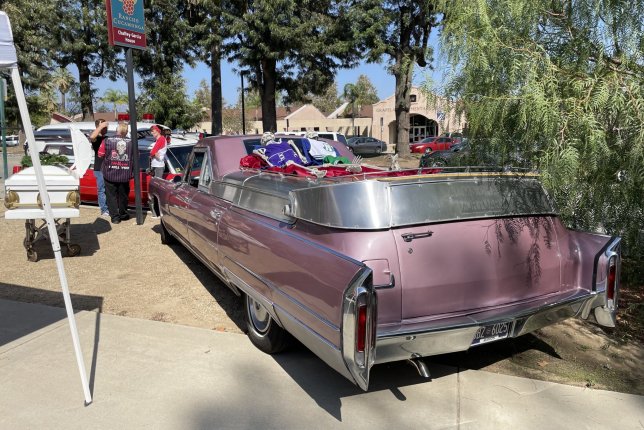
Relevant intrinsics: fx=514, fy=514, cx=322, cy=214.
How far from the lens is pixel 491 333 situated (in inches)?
127

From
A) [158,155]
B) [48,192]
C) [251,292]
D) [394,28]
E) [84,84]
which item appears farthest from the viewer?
[84,84]

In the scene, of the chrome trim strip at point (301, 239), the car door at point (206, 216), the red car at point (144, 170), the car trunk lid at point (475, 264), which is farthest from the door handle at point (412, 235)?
the red car at point (144, 170)

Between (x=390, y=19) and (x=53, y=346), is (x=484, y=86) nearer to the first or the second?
(x=53, y=346)

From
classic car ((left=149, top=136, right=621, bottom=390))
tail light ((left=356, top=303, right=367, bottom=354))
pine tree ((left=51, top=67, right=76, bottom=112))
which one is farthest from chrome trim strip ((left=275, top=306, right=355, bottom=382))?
pine tree ((left=51, top=67, right=76, bottom=112))

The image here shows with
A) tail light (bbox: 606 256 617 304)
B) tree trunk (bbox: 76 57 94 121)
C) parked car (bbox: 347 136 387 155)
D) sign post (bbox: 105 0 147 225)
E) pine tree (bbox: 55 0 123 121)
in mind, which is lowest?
tail light (bbox: 606 256 617 304)

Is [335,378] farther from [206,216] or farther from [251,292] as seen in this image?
[206,216]

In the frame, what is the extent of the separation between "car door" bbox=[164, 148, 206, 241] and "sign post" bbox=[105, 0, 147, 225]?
280 cm

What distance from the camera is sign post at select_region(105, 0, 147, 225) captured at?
8.64 meters

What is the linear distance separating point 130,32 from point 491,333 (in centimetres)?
833

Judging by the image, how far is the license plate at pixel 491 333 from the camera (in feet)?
10.3

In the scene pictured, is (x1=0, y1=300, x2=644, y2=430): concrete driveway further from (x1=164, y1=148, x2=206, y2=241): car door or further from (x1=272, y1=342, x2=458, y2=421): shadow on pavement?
(x1=164, y1=148, x2=206, y2=241): car door

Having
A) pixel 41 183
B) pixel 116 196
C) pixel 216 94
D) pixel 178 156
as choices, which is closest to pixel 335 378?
pixel 41 183

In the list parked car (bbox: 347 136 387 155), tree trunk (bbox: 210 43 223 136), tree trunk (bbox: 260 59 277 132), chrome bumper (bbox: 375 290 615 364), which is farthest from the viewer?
parked car (bbox: 347 136 387 155)

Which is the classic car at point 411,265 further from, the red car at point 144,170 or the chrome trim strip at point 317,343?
the red car at point 144,170
